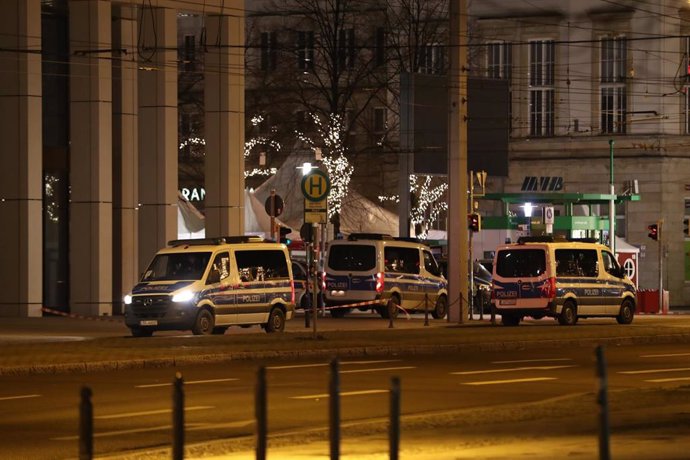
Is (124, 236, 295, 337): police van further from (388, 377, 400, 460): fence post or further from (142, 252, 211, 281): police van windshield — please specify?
(388, 377, 400, 460): fence post

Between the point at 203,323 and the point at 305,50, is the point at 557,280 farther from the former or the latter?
the point at 305,50

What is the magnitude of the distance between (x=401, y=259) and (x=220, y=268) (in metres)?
11.3

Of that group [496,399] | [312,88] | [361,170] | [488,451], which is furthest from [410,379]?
[361,170]

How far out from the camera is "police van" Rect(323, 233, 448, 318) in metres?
44.2

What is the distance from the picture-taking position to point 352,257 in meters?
44.5

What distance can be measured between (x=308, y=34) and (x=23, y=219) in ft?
102

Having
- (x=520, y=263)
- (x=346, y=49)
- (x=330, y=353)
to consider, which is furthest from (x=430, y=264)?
(x=346, y=49)

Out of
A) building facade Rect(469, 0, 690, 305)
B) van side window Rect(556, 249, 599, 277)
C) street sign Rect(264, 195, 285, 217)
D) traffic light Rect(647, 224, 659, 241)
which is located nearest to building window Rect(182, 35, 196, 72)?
building facade Rect(469, 0, 690, 305)

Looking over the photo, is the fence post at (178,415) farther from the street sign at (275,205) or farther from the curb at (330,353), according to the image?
the street sign at (275,205)

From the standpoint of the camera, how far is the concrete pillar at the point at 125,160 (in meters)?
44.1

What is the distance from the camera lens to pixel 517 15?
2894 inches

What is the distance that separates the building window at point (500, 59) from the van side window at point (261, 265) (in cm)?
3985

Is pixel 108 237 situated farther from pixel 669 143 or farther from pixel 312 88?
pixel 669 143

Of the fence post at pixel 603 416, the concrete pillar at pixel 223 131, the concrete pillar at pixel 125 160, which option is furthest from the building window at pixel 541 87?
the fence post at pixel 603 416
